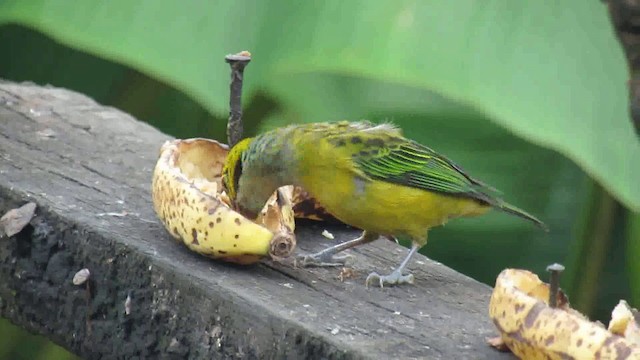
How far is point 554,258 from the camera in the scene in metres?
3.56

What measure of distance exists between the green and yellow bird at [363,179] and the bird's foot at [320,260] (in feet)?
0.14

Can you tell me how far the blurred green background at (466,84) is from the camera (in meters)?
2.49

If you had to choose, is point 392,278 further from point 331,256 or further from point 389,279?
point 331,256

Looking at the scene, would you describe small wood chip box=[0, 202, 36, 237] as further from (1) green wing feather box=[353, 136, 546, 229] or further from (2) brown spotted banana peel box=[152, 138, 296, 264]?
(1) green wing feather box=[353, 136, 546, 229]

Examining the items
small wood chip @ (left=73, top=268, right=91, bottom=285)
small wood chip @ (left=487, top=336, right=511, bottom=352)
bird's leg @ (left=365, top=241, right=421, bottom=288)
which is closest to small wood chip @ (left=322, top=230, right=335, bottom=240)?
bird's leg @ (left=365, top=241, right=421, bottom=288)

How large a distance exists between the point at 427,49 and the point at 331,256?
65 cm

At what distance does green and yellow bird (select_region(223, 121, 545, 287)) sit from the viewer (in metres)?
2.21

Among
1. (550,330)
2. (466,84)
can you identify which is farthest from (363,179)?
(550,330)

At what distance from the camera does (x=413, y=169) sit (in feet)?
7.43

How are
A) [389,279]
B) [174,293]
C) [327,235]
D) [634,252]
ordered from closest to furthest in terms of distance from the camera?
[174,293], [389,279], [327,235], [634,252]

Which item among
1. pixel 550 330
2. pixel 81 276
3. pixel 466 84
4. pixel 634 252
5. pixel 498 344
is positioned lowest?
pixel 634 252

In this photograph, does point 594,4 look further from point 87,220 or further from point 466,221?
point 87,220

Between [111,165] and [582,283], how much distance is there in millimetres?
1667

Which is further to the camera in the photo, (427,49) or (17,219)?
(427,49)
